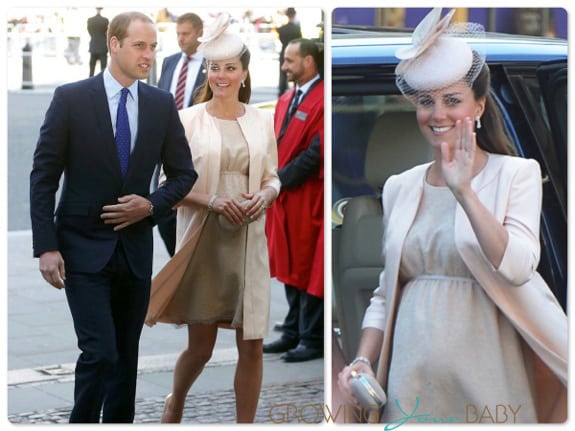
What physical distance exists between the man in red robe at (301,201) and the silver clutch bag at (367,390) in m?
2.21

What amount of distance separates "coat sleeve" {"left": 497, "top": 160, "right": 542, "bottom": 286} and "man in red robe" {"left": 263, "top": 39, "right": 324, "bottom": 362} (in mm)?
2352

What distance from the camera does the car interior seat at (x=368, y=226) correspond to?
4348 millimetres

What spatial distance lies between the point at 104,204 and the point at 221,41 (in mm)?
968

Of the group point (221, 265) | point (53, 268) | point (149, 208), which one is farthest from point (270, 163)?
point (53, 268)

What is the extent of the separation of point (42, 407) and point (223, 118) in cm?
158

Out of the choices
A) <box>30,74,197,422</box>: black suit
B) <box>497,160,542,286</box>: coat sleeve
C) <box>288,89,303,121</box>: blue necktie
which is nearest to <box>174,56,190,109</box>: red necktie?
<box>288,89,303,121</box>: blue necktie

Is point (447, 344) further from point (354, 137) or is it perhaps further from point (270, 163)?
point (270, 163)

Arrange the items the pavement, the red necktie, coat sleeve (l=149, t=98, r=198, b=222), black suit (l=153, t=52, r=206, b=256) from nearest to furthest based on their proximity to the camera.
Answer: coat sleeve (l=149, t=98, r=198, b=222) → the pavement → black suit (l=153, t=52, r=206, b=256) → the red necktie

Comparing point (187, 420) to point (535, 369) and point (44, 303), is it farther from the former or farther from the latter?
point (44, 303)

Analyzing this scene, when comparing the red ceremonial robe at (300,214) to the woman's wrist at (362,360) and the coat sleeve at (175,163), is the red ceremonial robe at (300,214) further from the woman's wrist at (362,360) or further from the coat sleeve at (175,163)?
the woman's wrist at (362,360)

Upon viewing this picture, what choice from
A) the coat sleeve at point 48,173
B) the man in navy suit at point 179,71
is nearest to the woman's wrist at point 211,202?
the coat sleeve at point 48,173

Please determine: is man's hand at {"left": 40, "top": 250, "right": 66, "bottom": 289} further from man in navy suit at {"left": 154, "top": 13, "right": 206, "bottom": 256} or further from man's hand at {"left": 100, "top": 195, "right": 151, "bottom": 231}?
man in navy suit at {"left": 154, "top": 13, "right": 206, "bottom": 256}

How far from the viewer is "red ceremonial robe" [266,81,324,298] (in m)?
6.66

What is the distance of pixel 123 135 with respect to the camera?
4773 mm
